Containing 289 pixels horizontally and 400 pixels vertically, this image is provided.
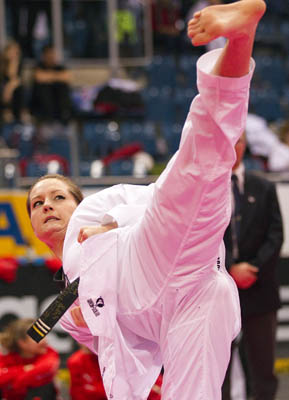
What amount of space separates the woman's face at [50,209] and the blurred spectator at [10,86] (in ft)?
22.4

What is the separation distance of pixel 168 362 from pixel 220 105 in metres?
0.93

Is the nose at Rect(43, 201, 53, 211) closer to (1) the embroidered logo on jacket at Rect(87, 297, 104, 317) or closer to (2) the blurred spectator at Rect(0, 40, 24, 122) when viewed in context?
(1) the embroidered logo on jacket at Rect(87, 297, 104, 317)

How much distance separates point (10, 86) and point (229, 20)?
8021 millimetres

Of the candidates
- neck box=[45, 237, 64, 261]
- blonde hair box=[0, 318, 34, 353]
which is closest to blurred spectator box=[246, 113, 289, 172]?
blonde hair box=[0, 318, 34, 353]

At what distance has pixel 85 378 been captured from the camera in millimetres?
5199

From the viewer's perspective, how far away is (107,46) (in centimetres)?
1232

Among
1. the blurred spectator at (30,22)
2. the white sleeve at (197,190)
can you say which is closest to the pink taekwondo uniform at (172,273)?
the white sleeve at (197,190)

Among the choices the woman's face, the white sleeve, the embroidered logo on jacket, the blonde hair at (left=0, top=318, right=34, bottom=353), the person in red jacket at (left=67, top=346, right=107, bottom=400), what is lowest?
the person in red jacket at (left=67, top=346, right=107, bottom=400)

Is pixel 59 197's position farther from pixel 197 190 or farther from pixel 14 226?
pixel 14 226

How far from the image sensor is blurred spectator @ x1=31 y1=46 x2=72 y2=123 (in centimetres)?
1013


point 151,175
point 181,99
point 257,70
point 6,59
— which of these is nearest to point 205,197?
point 151,175

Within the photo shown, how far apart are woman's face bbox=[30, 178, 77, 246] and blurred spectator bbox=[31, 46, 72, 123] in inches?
274

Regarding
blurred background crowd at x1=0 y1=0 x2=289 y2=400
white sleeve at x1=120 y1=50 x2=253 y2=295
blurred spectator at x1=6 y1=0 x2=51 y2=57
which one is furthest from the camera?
blurred spectator at x1=6 y1=0 x2=51 y2=57

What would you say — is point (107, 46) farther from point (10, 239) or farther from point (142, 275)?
point (142, 275)
